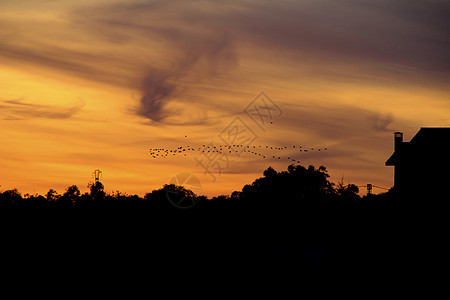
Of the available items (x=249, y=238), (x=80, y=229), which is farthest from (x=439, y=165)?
(x=80, y=229)

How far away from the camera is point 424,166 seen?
1737 inches

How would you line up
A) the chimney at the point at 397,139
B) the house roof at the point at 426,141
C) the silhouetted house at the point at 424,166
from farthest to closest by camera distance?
the chimney at the point at 397,139 < the house roof at the point at 426,141 < the silhouetted house at the point at 424,166

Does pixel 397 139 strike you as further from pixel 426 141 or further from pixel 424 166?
pixel 424 166

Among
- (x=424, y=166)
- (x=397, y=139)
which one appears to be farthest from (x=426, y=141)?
(x=397, y=139)

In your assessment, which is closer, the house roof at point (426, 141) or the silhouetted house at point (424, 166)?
the silhouetted house at point (424, 166)

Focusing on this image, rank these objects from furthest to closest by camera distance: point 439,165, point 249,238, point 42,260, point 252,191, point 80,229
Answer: point 252,191
point 439,165
point 80,229
point 249,238
point 42,260

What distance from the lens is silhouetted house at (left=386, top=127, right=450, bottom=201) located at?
4262cm

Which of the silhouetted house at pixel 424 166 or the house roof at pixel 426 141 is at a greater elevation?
the house roof at pixel 426 141

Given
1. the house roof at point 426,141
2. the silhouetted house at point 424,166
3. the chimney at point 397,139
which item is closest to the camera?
the silhouetted house at point 424,166

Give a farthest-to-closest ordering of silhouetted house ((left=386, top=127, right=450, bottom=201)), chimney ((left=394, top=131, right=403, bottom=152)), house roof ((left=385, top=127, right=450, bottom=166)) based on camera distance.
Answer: chimney ((left=394, top=131, right=403, bottom=152))
house roof ((left=385, top=127, right=450, bottom=166))
silhouetted house ((left=386, top=127, right=450, bottom=201))

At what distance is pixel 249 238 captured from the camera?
Result: 108 feet

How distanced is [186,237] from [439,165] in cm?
2173

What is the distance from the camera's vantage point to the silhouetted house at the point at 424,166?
42.6 meters

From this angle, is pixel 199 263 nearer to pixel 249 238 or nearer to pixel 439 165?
pixel 249 238
